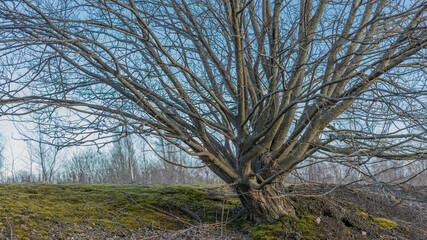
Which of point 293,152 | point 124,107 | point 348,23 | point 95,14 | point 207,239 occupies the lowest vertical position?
point 207,239

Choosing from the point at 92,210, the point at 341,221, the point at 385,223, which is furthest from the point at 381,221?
the point at 92,210

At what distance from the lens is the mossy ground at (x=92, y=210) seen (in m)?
4.20

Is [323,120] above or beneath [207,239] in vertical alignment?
above

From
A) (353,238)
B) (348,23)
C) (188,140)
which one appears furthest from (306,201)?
(348,23)

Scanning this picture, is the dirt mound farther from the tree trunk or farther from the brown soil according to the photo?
the tree trunk

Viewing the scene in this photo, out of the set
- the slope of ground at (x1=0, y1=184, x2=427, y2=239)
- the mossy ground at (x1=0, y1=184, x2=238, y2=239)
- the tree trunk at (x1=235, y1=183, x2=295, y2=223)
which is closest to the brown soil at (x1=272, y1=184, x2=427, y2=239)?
the slope of ground at (x1=0, y1=184, x2=427, y2=239)

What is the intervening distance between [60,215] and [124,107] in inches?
74.3

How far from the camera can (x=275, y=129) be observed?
486 centimetres

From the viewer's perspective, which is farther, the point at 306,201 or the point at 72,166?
the point at 72,166

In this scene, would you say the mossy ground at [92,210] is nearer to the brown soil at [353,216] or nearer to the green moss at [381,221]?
the brown soil at [353,216]

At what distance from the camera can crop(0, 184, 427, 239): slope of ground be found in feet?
14.2

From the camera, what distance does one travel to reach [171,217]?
529 centimetres

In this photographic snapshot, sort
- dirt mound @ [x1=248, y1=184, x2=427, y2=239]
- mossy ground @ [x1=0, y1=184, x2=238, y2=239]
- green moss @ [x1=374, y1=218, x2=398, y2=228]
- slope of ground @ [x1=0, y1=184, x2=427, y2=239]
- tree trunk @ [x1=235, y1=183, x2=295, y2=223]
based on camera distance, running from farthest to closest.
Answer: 1. green moss @ [x1=374, y1=218, x2=398, y2=228]
2. tree trunk @ [x1=235, y1=183, x2=295, y2=223]
3. dirt mound @ [x1=248, y1=184, x2=427, y2=239]
4. slope of ground @ [x1=0, y1=184, x2=427, y2=239]
5. mossy ground @ [x1=0, y1=184, x2=238, y2=239]

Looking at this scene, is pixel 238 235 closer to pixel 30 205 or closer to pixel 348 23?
pixel 30 205
